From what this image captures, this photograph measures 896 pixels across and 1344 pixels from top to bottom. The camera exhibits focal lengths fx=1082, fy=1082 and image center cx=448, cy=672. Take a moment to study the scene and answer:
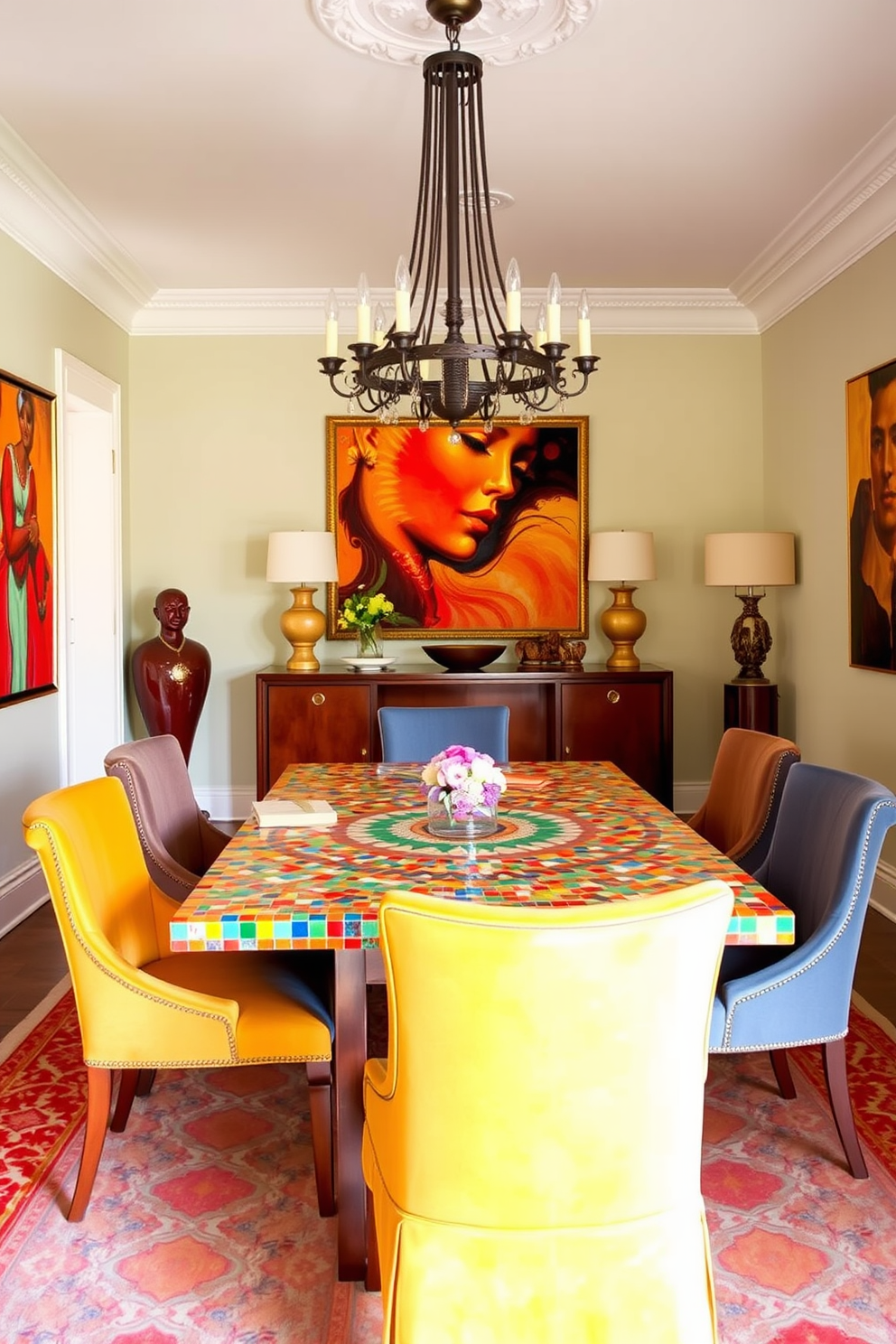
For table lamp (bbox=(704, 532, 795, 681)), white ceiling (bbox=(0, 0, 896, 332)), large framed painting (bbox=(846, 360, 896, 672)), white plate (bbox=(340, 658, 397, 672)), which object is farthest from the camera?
white plate (bbox=(340, 658, 397, 672))

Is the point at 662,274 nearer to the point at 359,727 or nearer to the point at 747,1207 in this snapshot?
the point at 359,727

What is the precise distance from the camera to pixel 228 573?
19.2 ft

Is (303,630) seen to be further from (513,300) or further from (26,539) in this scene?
(513,300)

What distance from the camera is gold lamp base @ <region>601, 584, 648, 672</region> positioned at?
5590 mm

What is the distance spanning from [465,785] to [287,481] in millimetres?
3726

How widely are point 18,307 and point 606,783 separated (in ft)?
9.62

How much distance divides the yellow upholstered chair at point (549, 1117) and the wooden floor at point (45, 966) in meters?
2.09

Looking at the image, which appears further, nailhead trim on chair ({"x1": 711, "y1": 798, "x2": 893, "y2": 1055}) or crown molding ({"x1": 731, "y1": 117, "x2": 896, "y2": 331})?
crown molding ({"x1": 731, "y1": 117, "x2": 896, "y2": 331})

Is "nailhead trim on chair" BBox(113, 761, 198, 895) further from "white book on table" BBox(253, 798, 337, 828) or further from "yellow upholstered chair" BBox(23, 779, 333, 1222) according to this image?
"yellow upholstered chair" BBox(23, 779, 333, 1222)

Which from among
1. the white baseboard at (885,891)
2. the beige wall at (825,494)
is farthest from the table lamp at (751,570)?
the white baseboard at (885,891)

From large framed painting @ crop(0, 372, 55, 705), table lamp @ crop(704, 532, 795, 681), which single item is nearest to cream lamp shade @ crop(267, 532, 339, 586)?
large framed painting @ crop(0, 372, 55, 705)

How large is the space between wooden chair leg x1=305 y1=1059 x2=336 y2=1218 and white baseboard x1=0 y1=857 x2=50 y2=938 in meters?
2.34

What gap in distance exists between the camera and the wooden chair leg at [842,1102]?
2.31m

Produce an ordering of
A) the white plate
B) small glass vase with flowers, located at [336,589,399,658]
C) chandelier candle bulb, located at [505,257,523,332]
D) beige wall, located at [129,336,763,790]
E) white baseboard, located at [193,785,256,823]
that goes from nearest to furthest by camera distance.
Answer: chandelier candle bulb, located at [505,257,523,332] → the white plate → small glass vase with flowers, located at [336,589,399,658] → beige wall, located at [129,336,763,790] → white baseboard, located at [193,785,256,823]
